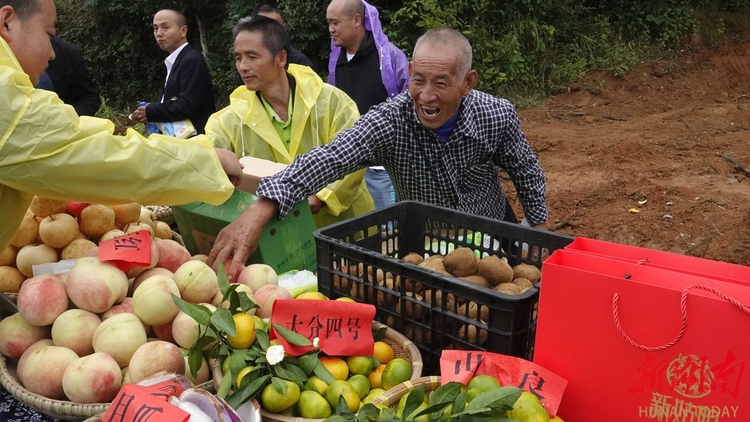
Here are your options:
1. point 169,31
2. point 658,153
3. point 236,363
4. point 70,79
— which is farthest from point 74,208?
point 658,153

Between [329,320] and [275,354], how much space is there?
0.21m

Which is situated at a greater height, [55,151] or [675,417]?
[55,151]

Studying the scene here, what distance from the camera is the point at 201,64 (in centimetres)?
562

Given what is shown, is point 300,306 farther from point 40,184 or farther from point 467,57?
point 467,57

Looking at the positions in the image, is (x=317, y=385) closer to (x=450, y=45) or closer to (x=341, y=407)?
(x=341, y=407)

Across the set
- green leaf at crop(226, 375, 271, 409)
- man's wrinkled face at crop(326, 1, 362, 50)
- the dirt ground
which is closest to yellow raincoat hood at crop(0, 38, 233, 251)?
green leaf at crop(226, 375, 271, 409)

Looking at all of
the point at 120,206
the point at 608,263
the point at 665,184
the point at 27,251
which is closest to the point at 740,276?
the point at 608,263

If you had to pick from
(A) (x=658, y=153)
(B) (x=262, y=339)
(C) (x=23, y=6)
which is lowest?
(A) (x=658, y=153)

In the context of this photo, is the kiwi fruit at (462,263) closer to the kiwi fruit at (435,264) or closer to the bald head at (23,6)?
the kiwi fruit at (435,264)

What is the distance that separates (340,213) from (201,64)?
9.27 ft

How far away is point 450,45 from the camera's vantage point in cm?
263

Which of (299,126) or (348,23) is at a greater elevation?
(348,23)

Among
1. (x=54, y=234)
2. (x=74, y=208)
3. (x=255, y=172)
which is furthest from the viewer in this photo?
(x=255, y=172)

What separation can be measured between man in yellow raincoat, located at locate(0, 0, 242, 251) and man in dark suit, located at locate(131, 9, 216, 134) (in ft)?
11.2
